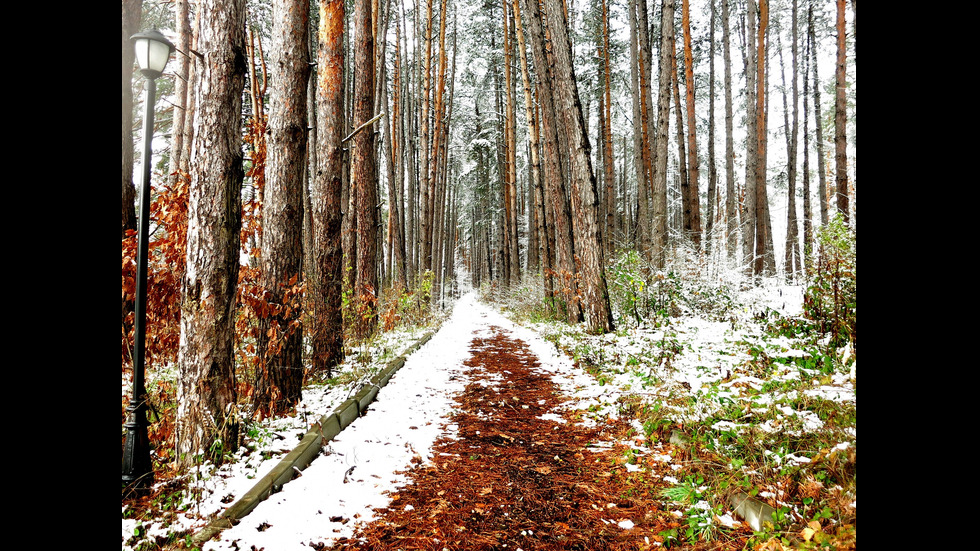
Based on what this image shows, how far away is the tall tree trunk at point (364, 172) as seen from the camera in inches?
298

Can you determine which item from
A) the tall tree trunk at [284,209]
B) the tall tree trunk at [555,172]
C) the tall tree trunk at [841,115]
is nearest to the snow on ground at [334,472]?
the tall tree trunk at [284,209]

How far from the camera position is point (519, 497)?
3.01 meters

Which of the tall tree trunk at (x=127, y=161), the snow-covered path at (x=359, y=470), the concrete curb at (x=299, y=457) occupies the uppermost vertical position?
the tall tree trunk at (x=127, y=161)

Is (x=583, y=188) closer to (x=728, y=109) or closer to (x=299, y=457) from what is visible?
(x=299, y=457)

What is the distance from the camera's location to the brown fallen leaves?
2512mm

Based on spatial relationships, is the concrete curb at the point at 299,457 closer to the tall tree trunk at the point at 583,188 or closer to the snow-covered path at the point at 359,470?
the snow-covered path at the point at 359,470

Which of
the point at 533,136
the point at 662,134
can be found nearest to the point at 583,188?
the point at 662,134

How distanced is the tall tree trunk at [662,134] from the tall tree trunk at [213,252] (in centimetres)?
847

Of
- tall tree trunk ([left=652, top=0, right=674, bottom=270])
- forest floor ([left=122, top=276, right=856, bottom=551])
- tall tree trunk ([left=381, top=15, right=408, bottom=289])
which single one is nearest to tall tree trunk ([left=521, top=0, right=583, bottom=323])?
tall tree trunk ([left=652, top=0, right=674, bottom=270])

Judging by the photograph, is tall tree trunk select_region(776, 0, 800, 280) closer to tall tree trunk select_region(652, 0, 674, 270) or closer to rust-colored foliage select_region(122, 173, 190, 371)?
→ tall tree trunk select_region(652, 0, 674, 270)

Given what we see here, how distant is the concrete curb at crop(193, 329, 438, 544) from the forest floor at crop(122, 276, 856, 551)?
0.19 feet

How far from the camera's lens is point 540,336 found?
1076 centimetres

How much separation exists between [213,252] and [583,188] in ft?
22.5

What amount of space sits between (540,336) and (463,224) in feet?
106
